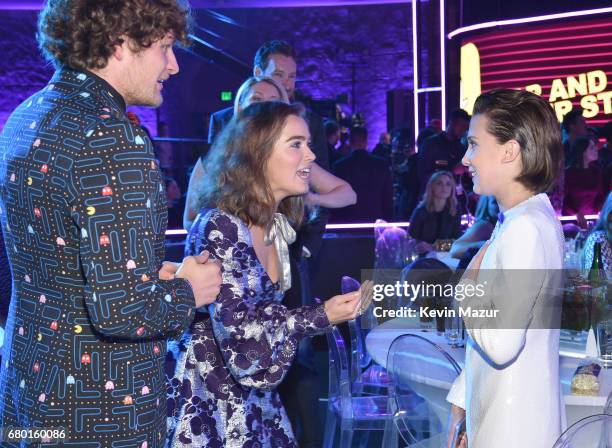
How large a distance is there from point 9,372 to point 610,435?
141 cm

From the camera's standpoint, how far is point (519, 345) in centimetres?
183

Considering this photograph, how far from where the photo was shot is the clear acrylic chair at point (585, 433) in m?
1.88

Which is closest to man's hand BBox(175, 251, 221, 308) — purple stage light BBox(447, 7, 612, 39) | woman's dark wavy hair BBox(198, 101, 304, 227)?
woman's dark wavy hair BBox(198, 101, 304, 227)

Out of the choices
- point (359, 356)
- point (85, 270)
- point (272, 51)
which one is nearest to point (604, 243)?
point (359, 356)

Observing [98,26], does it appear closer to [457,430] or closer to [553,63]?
[457,430]

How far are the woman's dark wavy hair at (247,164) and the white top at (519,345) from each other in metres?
0.69

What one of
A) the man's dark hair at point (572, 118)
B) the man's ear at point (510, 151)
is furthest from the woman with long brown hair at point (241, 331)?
the man's dark hair at point (572, 118)

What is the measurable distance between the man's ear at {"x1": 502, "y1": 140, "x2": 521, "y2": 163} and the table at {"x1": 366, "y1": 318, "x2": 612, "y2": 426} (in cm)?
90

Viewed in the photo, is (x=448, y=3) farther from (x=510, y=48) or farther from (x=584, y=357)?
(x=584, y=357)

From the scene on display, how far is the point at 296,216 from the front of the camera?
8.64 ft

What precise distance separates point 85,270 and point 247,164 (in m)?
0.99

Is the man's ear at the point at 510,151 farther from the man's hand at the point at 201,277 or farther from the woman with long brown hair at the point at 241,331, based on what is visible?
the man's hand at the point at 201,277

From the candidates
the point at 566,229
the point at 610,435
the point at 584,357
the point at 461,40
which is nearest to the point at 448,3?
the point at 461,40

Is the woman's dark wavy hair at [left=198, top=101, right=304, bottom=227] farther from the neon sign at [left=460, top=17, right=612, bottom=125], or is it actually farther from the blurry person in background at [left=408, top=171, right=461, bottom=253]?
the neon sign at [left=460, top=17, right=612, bottom=125]
